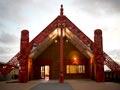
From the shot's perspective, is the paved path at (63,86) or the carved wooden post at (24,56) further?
the carved wooden post at (24,56)

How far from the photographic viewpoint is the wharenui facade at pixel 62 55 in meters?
26.6

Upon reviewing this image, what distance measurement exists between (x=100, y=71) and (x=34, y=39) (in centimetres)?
829

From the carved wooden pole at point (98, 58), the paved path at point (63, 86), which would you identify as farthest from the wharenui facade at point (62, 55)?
the paved path at point (63, 86)

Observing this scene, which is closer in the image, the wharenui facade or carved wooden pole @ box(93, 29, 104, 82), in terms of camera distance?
carved wooden pole @ box(93, 29, 104, 82)

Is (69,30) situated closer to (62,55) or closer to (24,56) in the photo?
(62,55)

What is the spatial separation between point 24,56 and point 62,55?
4.27 metres

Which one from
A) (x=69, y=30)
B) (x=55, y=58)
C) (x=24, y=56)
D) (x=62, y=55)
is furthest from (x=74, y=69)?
(x=24, y=56)

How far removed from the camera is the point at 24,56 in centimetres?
2680

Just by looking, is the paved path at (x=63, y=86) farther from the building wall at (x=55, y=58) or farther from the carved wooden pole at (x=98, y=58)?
the building wall at (x=55, y=58)

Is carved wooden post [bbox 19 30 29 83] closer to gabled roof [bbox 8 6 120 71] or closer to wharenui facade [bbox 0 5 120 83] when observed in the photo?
wharenui facade [bbox 0 5 120 83]

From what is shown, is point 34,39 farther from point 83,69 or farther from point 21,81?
point 83,69

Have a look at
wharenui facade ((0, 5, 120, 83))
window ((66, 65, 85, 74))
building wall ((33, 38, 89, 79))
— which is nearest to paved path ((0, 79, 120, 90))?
wharenui facade ((0, 5, 120, 83))

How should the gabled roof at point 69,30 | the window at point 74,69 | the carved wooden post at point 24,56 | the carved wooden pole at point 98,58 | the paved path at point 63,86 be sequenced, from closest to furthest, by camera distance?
the paved path at point 63,86
the carved wooden pole at point 98,58
the carved wooden post at point 24,56
the gabled roof at point 69,30
the window at point 74,69

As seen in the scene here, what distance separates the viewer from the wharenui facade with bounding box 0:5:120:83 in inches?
1047
